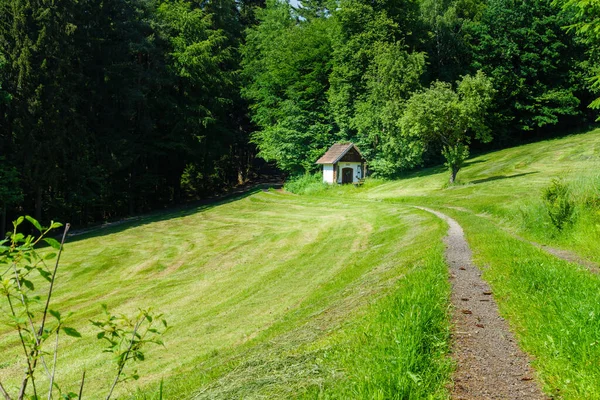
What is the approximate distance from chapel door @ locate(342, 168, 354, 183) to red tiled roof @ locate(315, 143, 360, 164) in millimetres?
1867

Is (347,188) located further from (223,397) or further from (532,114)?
(223,397)

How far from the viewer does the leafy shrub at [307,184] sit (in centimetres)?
4528

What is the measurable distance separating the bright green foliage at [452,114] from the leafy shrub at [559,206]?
64.6ft

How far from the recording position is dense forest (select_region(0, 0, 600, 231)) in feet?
98.5

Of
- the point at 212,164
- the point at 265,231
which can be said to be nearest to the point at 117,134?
the point at 212,164

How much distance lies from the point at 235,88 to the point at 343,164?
61.9ft

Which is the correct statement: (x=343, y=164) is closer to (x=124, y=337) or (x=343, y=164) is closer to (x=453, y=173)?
(x=453, y=173)

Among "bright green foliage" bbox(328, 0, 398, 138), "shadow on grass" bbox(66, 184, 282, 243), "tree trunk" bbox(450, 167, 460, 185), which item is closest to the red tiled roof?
"bright green foliage" bbox(328, 0, 398, 138)

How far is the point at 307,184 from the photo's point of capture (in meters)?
47.4

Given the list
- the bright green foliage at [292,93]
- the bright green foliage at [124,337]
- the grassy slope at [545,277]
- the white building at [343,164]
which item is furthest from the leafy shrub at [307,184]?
the bright green foliage at [124,337]

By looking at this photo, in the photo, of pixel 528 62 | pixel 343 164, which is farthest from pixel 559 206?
pixel 528 62

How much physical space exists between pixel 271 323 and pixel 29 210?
29.5m

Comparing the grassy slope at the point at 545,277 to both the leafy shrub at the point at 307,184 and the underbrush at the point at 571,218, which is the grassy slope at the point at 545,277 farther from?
the leafy shrub at the point at 307,184

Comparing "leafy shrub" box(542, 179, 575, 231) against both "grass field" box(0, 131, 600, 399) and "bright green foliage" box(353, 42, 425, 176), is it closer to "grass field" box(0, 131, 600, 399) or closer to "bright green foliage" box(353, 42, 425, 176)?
"grass field" box(0, 131, 600, 399)
